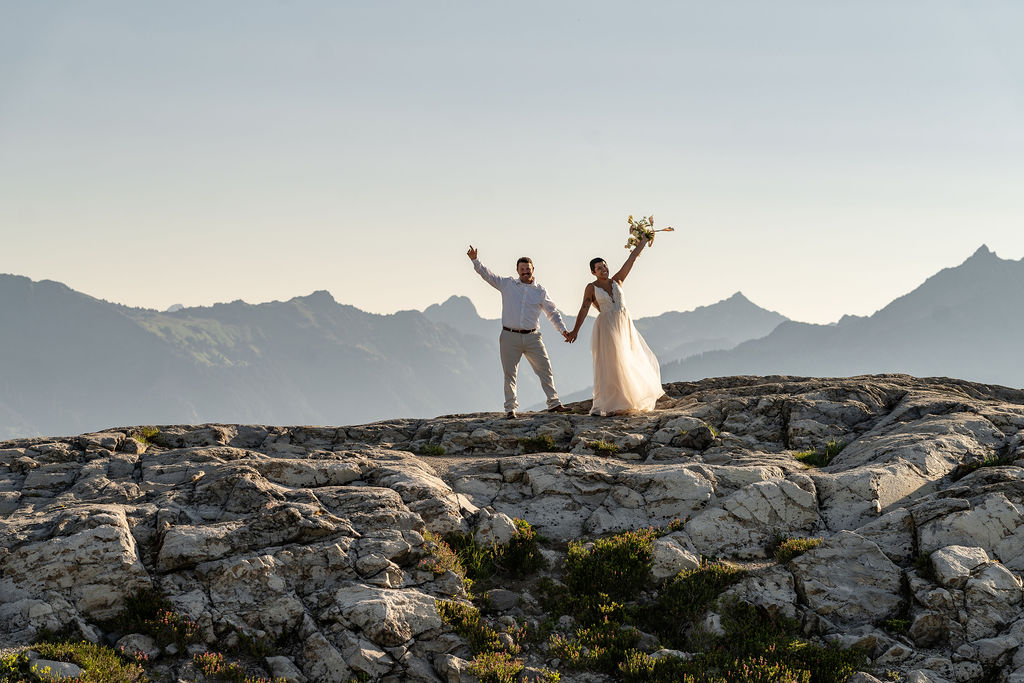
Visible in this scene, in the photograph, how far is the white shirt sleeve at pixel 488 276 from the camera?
23.8 meters

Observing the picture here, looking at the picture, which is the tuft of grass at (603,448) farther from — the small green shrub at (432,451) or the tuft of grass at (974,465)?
the tuft of grass at (974,465)

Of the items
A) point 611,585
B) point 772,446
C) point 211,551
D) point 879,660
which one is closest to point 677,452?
point 772,446

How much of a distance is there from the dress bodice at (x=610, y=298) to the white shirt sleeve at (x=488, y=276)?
3.06 metres

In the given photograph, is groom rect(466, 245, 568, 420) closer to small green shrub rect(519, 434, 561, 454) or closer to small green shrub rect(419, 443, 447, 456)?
small green shrub rect(519, 434, 561, 454)

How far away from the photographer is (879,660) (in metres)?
11.6

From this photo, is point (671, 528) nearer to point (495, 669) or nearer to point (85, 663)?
point (495, 669)

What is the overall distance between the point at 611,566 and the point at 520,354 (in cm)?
1102

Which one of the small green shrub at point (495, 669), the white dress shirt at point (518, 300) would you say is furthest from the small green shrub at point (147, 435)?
the small green shrub at point (495, 669)

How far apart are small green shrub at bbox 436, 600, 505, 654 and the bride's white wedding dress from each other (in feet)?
36.2

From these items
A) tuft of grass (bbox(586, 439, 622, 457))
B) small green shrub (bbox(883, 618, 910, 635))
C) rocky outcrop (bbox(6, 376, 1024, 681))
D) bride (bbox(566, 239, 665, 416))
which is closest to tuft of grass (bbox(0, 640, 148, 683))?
rocky outcrop (bbox(6, 376, 1024, 681))

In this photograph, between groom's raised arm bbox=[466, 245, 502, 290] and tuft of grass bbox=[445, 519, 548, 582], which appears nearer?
tuft of grass bbox=[445, 519, 548, 582]

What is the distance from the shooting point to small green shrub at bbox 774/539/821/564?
13828mm

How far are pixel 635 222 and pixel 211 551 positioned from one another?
16.0 m

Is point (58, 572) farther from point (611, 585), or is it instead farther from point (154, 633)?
point (611, 585)
